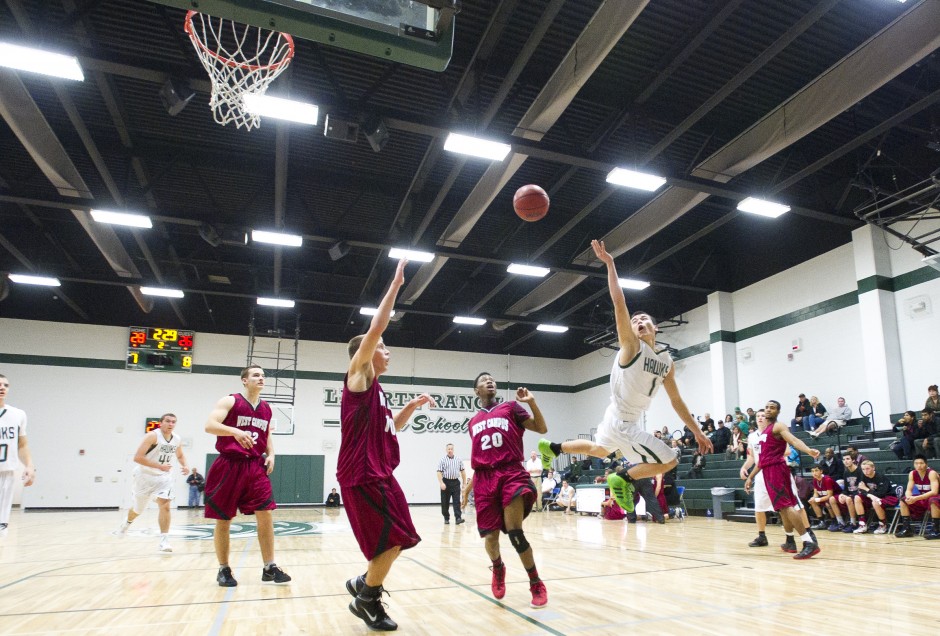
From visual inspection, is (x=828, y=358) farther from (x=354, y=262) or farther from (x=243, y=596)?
(x=243, y=596)

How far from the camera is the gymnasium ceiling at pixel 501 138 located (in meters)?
8.52

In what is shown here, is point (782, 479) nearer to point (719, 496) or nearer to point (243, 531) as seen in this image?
point (719, 496)

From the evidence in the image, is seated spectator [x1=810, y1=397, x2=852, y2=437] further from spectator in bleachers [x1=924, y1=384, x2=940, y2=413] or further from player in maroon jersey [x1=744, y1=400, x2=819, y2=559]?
player in maroon jersey [x1=744, y1=400, x2=819, y2=559]

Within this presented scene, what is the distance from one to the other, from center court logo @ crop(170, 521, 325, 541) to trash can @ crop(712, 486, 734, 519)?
30.3 ft

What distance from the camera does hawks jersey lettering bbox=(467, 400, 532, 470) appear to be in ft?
15.2

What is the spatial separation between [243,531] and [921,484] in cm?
1148

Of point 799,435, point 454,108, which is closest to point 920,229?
point 799,435

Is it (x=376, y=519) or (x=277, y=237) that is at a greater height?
(x=277, y=237)

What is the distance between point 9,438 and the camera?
558 cm

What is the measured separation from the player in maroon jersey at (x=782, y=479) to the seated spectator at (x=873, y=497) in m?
3.74

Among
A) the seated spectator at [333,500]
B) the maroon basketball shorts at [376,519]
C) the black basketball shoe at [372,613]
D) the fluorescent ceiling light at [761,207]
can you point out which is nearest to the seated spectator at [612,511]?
the fluorescent ceiling light at [761,207]

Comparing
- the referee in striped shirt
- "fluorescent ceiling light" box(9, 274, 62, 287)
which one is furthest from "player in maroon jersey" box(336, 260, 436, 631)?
"fluorescent ceiling light" box(9, 274, 62, 287)

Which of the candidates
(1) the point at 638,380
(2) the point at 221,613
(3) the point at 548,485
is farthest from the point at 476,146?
(3) the point at 548,485

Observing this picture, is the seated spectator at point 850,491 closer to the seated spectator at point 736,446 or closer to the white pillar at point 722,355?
the seated spectator at point 736,446
